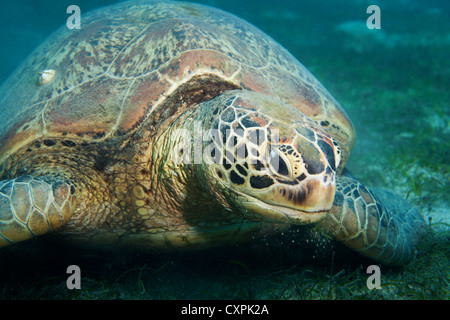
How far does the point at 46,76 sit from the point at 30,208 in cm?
153

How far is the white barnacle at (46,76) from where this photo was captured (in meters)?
2.59

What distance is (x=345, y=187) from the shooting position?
2.36 m

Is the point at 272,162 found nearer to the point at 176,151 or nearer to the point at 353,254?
the point at 176,151

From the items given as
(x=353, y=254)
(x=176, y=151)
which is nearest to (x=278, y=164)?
(x=176, y=151)

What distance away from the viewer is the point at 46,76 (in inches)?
103

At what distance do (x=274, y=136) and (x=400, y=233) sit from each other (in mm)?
1771

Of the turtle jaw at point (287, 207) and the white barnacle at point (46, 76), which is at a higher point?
the white barnacle at point (46, 76)

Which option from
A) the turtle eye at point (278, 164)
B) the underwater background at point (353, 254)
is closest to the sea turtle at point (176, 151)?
the turtle eye at point (278, 164)

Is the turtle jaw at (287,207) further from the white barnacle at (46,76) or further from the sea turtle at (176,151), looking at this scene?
the white barnacle at (46,76)

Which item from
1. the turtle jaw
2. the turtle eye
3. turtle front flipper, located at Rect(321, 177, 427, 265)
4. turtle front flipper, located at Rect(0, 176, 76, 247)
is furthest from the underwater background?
the turtle eye

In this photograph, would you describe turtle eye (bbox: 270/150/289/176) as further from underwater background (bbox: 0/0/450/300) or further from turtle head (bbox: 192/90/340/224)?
underwater background (bbox: 0/0/450/300)

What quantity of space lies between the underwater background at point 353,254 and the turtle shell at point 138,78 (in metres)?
1.08
